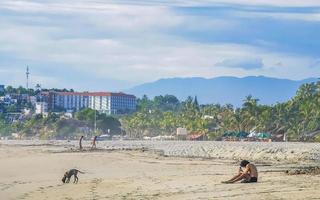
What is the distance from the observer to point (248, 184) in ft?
65.5

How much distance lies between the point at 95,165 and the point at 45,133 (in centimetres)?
12102

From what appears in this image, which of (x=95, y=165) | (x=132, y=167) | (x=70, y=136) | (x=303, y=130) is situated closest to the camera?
(x=132, y=167)

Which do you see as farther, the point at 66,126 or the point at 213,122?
the point at 66,126

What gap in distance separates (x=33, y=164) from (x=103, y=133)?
127 metres

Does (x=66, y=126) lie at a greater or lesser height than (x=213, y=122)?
greater

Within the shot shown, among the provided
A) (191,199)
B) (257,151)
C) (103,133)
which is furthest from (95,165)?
(103,133)

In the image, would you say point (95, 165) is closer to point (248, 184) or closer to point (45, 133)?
point (248, 184)

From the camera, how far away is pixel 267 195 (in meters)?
17.0

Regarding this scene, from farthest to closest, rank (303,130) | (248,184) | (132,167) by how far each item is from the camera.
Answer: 1. (303,130)
2. (132,167)
3. (248,184)

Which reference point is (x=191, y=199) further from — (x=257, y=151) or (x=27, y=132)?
(x=27, y=132)

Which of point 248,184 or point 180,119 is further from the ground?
point 180,119

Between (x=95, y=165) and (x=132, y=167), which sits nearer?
(x=132, y=167)

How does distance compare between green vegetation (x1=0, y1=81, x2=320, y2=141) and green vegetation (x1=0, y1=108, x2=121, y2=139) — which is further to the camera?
green vegetation (x1=0, y1=108, x2=121, y2=139)

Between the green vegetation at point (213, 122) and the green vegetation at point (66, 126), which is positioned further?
the green vegetation at point (66, 126)
